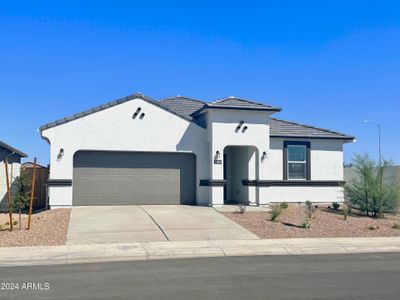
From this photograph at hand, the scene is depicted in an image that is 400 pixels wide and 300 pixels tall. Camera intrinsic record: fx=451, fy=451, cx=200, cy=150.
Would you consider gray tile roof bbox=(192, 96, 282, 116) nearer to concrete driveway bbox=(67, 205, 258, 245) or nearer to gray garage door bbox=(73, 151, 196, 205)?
gray garage door bbox=(73, 151, 196, 205)

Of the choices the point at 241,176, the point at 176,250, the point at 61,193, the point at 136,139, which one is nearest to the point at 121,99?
the point at 136,139

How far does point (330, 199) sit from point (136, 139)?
1035cm

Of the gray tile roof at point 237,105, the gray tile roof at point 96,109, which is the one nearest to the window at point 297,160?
the gray tile roof at point 237,105

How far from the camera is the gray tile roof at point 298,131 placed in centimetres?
2231

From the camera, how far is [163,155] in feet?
66.9

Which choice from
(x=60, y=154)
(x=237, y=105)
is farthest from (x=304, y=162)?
(x=60, y=154)

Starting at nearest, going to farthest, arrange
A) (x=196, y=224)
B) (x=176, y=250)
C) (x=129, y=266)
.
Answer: (x=129, y=266)
(x=176, y=250)
(x=196, y=224)

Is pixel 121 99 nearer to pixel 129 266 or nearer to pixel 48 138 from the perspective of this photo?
pixel 48 138

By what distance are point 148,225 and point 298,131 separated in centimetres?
1062

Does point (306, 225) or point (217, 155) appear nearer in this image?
point (306, 225)

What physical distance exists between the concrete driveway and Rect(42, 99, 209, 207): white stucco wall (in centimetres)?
176

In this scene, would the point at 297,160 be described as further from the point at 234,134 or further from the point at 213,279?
the point at 213,279

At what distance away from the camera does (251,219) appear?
16.8 meters

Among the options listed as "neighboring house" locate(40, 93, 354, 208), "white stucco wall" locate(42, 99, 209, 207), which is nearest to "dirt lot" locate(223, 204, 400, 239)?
"neighboring house" locate(40, 93, 354, 208)
